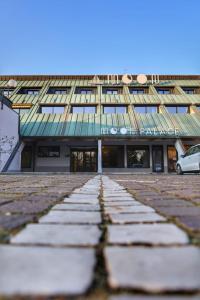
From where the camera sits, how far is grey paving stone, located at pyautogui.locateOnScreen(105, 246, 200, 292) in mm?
850

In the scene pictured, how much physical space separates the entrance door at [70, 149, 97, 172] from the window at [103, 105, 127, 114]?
135 inches

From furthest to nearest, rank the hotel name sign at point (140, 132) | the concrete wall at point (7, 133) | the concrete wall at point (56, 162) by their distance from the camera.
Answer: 1. the concrete wall at point (56, 162)
2. the hotel name sign at point (140, 132)
3. the concrete wall at point (7, 133)

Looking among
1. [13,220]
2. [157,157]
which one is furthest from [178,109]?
[13,220]

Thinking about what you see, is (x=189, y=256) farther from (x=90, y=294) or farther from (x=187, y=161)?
(x=187, y=161)

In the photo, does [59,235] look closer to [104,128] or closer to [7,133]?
[7,133]

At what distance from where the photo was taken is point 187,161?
13.2 m

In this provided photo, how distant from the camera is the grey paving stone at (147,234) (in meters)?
1.30

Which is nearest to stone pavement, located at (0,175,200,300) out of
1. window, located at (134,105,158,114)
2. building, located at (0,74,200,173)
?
building, located at (0,74,200,173)

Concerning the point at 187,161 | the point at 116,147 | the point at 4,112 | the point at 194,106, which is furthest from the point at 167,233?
the point at 194,106

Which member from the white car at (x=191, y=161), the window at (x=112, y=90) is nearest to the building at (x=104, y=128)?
the window at (x=112, y=90)

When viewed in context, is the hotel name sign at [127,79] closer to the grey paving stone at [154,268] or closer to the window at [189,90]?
the window at [189,90]

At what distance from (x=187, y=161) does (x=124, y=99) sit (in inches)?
485

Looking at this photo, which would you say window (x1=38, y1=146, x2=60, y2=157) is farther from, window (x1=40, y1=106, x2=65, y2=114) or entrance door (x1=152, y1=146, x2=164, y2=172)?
entrance door (x1=152, y1=146, x2=164, y2=172)

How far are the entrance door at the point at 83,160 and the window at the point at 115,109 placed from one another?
3429mm
